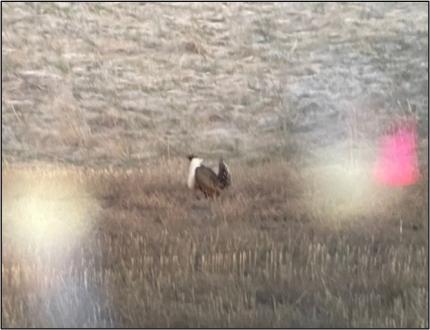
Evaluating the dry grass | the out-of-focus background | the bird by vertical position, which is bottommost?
the dry grass

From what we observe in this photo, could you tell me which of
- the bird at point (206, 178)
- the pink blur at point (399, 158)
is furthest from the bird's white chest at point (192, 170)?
the pink blur at point (399, 158)

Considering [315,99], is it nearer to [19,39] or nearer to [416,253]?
[416,253]

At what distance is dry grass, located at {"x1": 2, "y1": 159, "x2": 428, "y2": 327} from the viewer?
2021 mm

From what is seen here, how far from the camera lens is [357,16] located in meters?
2.18

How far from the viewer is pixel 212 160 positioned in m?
2.12

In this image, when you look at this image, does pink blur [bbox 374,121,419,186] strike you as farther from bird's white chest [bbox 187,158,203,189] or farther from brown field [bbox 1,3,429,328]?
bird's white chest [bbox 187,158,203,189]

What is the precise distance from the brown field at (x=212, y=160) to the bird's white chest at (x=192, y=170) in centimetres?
3

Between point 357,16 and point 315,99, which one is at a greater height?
point 357,16

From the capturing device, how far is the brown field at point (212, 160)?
2.03 metres

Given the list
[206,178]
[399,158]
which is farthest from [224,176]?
[399,158]

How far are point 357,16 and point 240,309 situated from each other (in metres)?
0.84

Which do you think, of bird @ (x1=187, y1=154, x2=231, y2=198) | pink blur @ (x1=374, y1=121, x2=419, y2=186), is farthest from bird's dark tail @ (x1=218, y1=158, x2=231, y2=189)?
pink blur @ (x1=374, y1=121, x2=419, y2=186)

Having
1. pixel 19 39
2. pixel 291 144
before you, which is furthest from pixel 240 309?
pixel 19 39

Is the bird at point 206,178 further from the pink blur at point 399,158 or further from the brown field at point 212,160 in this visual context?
the pink blur at point 399,158
